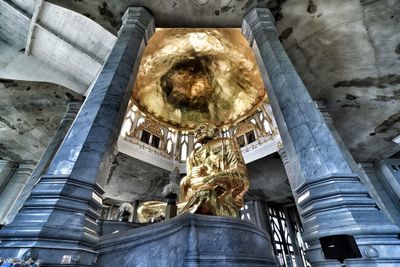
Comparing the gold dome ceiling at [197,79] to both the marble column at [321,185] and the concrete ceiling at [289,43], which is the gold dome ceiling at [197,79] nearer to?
the concrete ceiling at [289,43]

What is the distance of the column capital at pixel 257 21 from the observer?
13.0 ft

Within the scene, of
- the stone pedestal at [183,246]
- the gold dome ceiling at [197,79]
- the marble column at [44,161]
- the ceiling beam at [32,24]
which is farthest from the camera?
the gold dome ceiling at [197,79]

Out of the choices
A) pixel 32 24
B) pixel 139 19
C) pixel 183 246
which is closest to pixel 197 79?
pixel 139 19

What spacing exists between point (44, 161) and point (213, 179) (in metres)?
4.57

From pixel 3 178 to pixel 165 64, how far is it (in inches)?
320

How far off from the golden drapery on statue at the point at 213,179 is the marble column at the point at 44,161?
3.67 meters

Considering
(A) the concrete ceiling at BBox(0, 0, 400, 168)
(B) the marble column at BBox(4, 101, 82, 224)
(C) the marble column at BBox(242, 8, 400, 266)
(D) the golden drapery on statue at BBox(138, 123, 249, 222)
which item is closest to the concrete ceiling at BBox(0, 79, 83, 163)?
(A) the concrete ceiling at BBox(0, 0, 400, 168)

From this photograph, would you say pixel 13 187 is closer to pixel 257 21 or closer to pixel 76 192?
pixel 76 192

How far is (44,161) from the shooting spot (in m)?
5.39

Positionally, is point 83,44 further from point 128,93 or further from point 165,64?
point 165,64

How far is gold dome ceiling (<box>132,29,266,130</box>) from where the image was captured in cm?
771

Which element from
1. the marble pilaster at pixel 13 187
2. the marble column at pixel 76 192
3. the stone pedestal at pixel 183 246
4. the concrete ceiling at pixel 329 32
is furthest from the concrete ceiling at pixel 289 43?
the stone pedestal at pixel 183 246

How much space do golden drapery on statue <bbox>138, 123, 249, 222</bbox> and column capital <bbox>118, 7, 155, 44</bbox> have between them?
298 centimetres

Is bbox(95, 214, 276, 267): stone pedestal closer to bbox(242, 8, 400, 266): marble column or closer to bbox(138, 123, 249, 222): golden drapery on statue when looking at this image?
bbox(138, 123, 249, 222): golden drapery on statue
